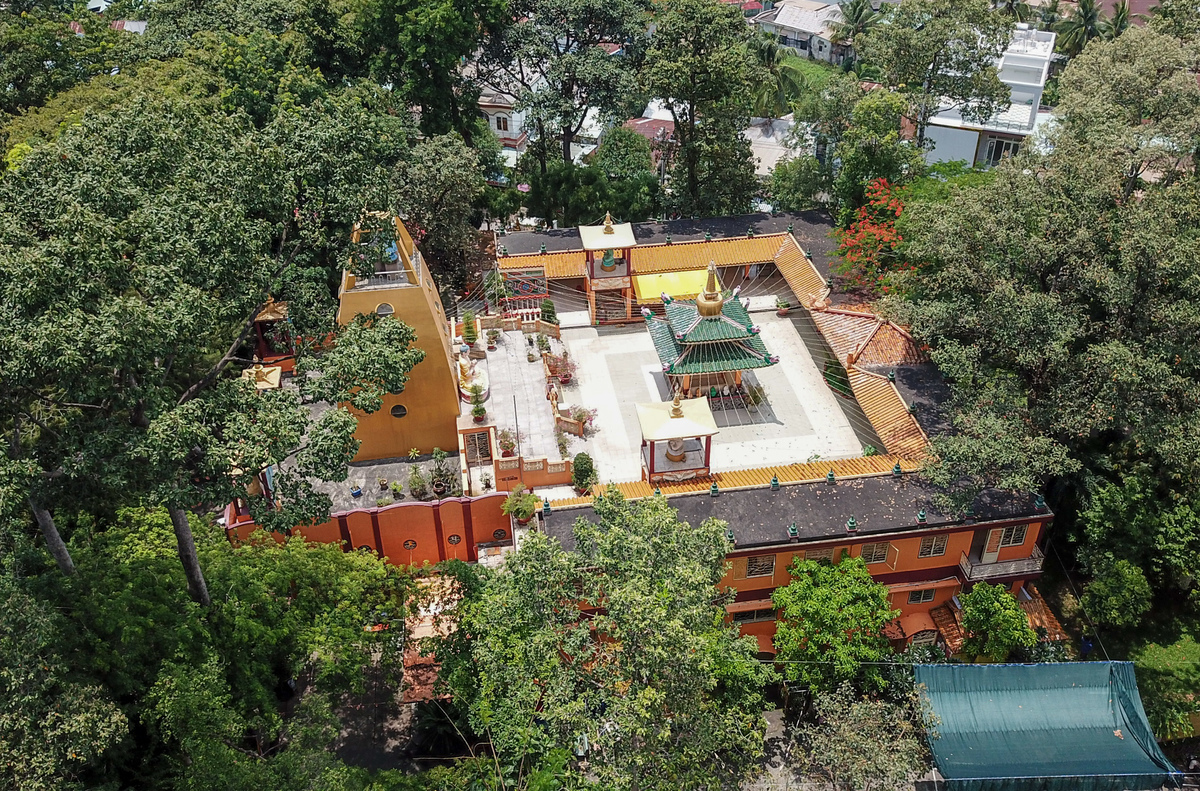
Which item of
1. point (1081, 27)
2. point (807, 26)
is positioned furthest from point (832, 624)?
point (807, 26)

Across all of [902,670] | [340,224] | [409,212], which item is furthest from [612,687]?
[409,212]

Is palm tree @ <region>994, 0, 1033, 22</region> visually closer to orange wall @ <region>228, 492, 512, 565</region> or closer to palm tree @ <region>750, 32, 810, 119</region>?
palm tree @ <region>750, 32, 810, 119</region>

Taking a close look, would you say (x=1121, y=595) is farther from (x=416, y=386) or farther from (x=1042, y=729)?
(x=416, y=386)

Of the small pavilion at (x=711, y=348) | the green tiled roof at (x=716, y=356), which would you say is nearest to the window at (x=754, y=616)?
the small pavilion at (x=711, y=348)

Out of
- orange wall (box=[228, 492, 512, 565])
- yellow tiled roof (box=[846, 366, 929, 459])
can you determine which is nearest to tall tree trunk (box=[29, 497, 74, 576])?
orange wall (box=[228, 492, 512, 565])

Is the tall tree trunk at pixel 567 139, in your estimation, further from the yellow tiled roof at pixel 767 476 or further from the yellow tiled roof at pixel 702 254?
the yellow tiled roof at pixel 767 476
